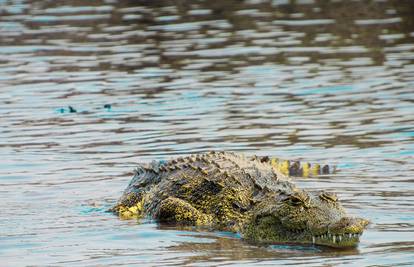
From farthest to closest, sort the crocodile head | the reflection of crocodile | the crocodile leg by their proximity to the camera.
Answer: the crocodile leg
the reflection of crocodile
the crocodile head

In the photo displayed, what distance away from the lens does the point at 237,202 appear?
12273 millimetres

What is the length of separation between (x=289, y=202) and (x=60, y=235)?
93.3 inches

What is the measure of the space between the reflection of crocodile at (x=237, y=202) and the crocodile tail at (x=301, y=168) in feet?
4.49

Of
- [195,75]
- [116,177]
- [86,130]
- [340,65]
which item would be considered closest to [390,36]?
[340,65]

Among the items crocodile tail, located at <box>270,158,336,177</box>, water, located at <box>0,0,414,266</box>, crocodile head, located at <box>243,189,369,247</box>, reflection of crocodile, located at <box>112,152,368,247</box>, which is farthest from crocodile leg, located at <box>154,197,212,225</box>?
crocodile tail, located at <box>270,158,336,177</box>

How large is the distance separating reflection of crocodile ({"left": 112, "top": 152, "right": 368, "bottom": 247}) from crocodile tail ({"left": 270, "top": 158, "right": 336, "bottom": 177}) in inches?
53.9

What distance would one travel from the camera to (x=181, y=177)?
42.6 ft

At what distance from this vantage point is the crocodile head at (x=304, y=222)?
431 inches

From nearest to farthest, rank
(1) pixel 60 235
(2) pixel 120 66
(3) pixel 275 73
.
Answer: (1) pixel 60 235
(3) pixel 275 73
(2) pixel 120 66

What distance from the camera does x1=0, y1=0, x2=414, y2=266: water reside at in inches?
460

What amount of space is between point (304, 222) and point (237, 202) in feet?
3.96

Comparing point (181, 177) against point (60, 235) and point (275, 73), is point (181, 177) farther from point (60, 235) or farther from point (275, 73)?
point (275, 73)

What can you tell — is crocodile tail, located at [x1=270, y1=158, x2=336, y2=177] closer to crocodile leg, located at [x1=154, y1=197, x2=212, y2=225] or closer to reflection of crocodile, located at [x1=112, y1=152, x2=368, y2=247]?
reflection of crocodile, located at [x1=112, y1=152, x2=368, y2=247]

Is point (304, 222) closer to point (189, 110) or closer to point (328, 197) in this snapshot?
point (328, 197)
